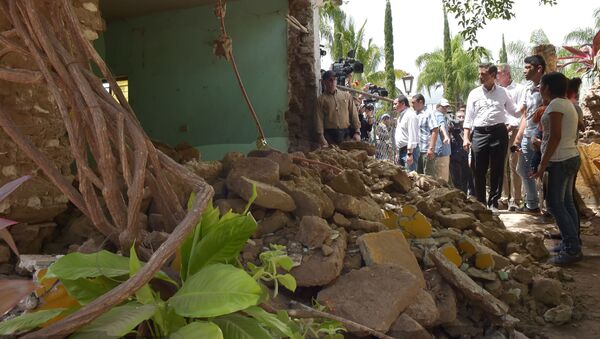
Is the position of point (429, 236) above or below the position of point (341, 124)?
below

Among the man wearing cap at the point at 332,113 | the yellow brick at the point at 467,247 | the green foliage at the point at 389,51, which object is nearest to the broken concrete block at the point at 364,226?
the yellow brick at the point at 467,247

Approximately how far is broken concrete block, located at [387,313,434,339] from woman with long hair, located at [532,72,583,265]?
7.70ft

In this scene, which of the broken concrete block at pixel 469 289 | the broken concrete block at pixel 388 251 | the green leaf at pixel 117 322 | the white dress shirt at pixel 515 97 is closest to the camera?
the green leaf at pixel 117 322

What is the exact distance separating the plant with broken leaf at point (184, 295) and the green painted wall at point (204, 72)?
5.37m

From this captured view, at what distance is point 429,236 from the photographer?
339 cm

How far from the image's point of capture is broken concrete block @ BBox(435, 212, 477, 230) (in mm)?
3930

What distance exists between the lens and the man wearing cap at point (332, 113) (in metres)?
6.55

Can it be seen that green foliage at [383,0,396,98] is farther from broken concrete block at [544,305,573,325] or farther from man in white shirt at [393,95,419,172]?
broken concrete block at [544,305,573,325]

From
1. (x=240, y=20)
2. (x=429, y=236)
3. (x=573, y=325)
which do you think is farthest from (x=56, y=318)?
(x=240, y=20)

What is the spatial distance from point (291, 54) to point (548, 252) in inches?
157

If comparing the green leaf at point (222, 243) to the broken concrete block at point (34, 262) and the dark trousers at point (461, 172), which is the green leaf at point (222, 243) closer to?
the broken concrete block at point (34, 262)

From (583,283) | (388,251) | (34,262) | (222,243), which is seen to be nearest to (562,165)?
(583,283)

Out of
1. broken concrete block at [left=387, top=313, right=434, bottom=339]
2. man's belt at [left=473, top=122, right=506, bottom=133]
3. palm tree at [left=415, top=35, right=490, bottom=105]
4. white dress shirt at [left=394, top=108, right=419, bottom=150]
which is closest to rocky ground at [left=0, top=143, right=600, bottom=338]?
broken concrete block at [left=387, top=313, right=434, bottom=339]

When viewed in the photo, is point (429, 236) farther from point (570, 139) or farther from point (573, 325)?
point (570, 139)
